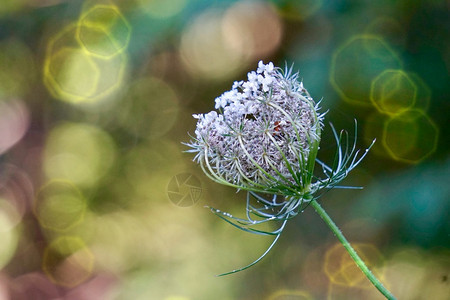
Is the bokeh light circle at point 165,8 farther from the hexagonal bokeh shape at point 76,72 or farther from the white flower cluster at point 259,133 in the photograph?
the white flower cluster at point 259,133

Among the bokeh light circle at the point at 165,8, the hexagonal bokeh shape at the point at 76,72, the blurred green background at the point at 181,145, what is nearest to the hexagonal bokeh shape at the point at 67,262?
the blurred green background at the point at 181,145

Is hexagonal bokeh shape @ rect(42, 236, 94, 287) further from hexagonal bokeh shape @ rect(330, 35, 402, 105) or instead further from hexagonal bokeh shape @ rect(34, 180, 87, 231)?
hexagonal bokeh shape @ rect(330, 35, 402, 105)

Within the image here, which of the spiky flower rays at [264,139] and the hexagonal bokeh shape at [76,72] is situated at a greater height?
the spiky flower rays at [264,139]

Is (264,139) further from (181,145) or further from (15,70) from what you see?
(15,70)

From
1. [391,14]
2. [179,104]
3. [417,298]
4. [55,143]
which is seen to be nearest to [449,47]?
[391,14]

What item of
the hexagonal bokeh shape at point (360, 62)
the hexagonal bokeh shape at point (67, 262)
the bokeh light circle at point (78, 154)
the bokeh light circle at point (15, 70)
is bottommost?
the hexagonal bokeh shape at point (67, 262)

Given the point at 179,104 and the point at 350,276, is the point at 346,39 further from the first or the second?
the point at 350,276
